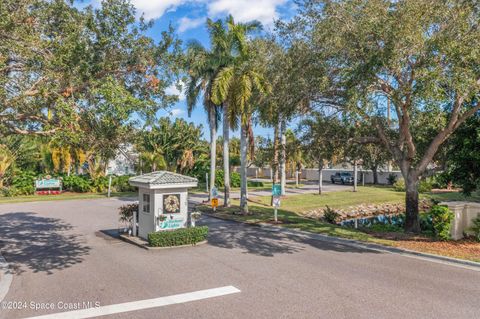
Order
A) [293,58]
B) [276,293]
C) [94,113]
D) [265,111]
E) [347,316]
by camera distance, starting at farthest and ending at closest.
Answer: [265,111] < [293,58] < [94,113] < [276,293] < [347,316]

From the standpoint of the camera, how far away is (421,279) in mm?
9906

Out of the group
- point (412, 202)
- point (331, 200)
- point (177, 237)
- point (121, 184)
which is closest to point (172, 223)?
point (177, 237)

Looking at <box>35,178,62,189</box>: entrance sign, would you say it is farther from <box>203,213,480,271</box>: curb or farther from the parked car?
the parked car

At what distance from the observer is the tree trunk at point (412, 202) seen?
51.8 feet

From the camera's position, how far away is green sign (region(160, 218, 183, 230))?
1499 cm

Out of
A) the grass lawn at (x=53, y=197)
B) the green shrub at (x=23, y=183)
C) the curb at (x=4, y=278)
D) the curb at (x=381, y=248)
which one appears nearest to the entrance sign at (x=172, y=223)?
the curb at (x=381, y=248)

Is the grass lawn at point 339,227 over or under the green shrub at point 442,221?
under

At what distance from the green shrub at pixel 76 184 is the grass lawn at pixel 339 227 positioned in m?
15.8

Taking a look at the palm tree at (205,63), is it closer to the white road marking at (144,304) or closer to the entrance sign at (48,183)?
the white road marking at (144,304)

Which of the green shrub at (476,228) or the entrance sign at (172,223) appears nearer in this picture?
the green shrub at (476,228)

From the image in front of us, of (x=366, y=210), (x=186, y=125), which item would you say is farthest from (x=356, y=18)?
(x=186, y=125)

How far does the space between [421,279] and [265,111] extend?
868 centimetres

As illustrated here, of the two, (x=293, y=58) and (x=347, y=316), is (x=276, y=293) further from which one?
(x=293, y=58)

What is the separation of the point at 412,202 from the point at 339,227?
349cm
